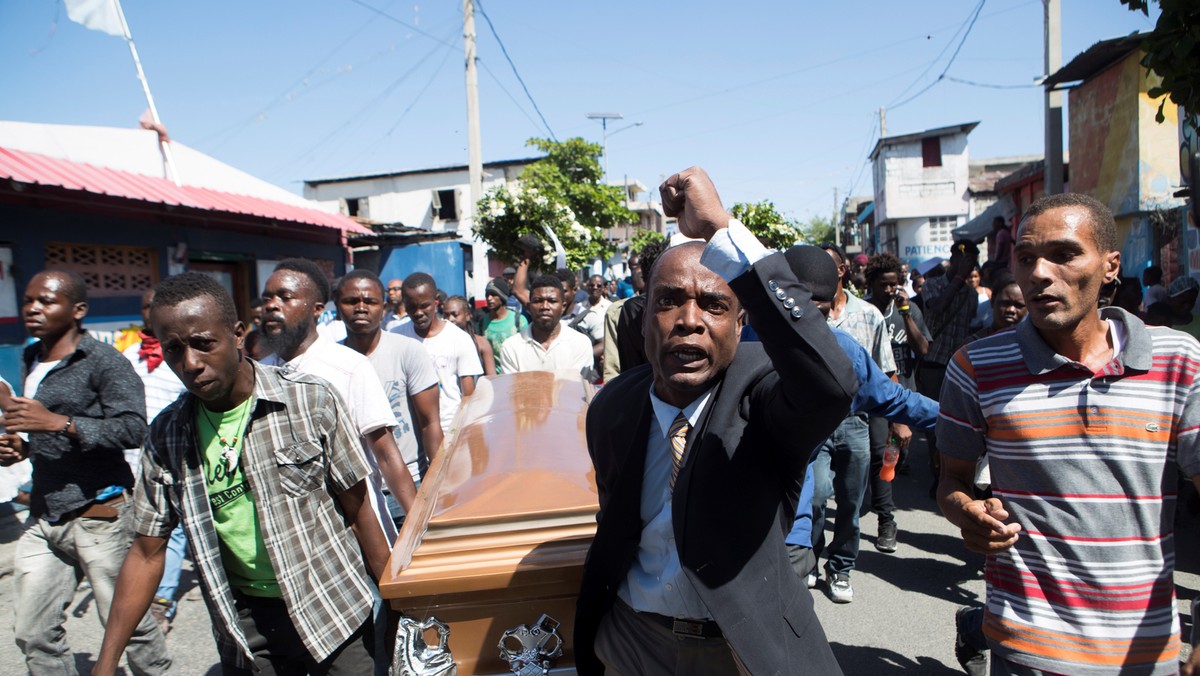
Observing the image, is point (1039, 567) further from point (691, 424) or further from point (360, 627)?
point (360, 627)

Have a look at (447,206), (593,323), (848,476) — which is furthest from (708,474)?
(447,206)

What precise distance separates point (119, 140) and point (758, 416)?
27.6 ft

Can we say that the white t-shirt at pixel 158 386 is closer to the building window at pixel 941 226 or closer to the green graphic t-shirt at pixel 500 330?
the green graphic t-shirt at pixel 500 330

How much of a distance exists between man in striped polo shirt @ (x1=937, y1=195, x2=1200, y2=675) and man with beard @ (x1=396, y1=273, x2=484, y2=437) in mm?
3363

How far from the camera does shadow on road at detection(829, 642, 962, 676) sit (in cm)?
367

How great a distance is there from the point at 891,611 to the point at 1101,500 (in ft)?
9.07

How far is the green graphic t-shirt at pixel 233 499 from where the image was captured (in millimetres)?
2369

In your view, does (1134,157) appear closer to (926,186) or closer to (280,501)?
(280,501)

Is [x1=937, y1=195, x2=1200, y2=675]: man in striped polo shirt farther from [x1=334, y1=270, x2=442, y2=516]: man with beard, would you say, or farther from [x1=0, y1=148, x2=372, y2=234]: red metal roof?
[x1=0, y1=148, x2=372, y2=234]: red metal roof

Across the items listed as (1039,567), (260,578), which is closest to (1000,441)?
(1039,567)

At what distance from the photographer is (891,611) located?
14.2 ft

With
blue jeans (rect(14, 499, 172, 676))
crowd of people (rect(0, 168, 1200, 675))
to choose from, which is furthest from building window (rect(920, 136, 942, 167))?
blue jeans (rect(14, 499, 172, 676))

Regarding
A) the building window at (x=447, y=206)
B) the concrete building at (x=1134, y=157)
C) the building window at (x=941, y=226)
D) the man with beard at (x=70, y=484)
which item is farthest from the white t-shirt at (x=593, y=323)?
the building window at (x=941, y=226)

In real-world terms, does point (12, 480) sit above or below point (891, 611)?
above
